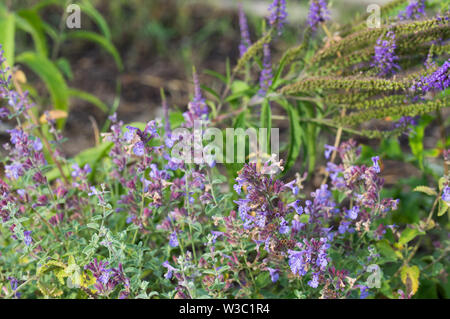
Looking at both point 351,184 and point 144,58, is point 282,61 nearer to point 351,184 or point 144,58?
point 351,184

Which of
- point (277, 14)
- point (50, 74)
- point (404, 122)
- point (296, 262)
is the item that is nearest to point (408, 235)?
point (404, 122)

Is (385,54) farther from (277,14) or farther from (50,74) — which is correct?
(50,74)

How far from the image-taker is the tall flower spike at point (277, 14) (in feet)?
7.12

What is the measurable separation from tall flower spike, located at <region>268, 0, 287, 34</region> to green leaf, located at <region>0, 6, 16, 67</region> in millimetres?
1281

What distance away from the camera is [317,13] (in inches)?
85.4

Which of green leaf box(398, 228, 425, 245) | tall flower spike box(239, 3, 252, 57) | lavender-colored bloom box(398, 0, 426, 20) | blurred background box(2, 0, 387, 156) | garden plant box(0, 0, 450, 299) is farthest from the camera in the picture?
blurred background box(2, 0, 387, 156)

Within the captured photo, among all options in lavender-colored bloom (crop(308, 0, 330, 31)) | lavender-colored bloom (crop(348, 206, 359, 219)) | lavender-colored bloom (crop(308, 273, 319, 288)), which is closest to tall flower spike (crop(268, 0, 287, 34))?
lavender-colored bloom (crop(308, 0, 330, 31))

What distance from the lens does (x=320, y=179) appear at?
347cm

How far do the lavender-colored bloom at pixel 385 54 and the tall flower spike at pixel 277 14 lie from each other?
435mm

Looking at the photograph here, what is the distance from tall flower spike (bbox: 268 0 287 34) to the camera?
2170 mm

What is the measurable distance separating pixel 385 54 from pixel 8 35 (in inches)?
74.2

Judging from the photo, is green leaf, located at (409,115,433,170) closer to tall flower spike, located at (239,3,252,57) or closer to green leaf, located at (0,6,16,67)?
tall flower spike, located at (239,3,252,57)

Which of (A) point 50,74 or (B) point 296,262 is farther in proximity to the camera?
(A) point 50,74
